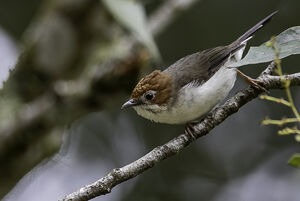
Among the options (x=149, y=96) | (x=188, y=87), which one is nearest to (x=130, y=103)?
(x=149, y=96)

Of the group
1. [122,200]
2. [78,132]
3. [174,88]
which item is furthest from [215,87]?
[78,132]

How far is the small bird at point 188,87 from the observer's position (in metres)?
3.92

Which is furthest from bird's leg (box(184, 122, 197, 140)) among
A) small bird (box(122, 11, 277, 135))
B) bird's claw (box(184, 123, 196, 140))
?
small bird (box(122, 11, 277, 135))

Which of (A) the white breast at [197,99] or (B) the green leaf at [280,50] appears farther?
(A) the white breast at [197,99]

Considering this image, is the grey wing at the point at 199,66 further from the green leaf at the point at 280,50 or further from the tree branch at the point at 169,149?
the green leaf at the point at 280,50

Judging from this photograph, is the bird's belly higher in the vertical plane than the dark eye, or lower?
lower

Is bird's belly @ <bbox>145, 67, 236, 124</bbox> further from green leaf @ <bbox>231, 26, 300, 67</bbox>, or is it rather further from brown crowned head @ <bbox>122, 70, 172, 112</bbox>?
green leaf @ <bbox>231, 26, 300, 67</bbox>

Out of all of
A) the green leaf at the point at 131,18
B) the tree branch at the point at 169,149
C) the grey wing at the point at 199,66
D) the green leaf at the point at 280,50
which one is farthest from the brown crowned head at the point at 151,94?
the green leaf at the point at 280,50

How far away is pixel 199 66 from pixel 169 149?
4.71ft

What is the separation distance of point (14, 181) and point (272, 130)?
3431mm

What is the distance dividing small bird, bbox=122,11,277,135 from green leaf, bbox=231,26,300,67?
1.19m

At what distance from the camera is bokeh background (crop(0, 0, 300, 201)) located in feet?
20.9

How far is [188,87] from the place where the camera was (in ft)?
13.4

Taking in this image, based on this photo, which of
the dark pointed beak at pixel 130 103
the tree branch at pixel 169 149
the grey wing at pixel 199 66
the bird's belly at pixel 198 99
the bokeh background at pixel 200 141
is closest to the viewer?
the tree branch at pixel 169 149
